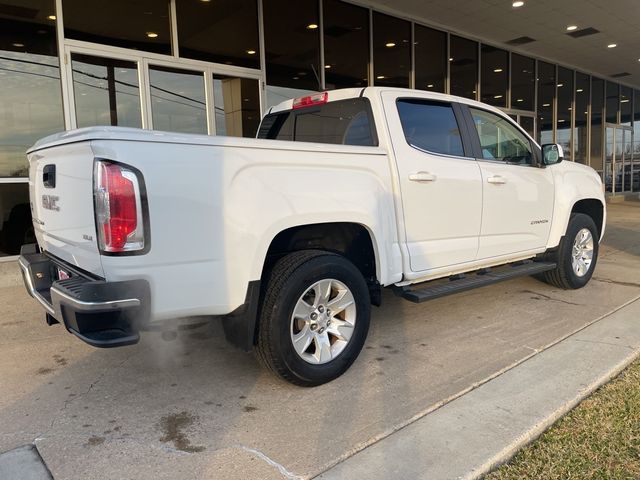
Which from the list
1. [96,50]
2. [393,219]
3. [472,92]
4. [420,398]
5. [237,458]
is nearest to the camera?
[237,458]

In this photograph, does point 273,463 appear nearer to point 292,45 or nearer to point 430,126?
point 430,126

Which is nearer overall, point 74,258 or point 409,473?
point 409,473

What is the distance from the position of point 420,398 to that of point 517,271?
2243 millimetres

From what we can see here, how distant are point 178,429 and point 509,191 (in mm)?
3530

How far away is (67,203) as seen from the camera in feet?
9.91

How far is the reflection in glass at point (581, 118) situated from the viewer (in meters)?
18.6

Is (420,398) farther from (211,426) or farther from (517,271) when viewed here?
(517,271)

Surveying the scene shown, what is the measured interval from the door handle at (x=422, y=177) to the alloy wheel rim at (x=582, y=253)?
2617 mm

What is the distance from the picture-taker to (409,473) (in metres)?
2.48

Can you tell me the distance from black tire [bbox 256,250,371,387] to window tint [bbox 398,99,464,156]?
1.27 metres

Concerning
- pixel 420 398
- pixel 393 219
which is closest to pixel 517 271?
pixel 393 219

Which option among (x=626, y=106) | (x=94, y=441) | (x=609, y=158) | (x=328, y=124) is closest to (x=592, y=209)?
(x=328, y=124)

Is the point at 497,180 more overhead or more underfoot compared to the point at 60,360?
more overhead

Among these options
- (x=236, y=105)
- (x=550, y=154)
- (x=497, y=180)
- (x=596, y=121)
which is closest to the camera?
(x=497, y=180)
